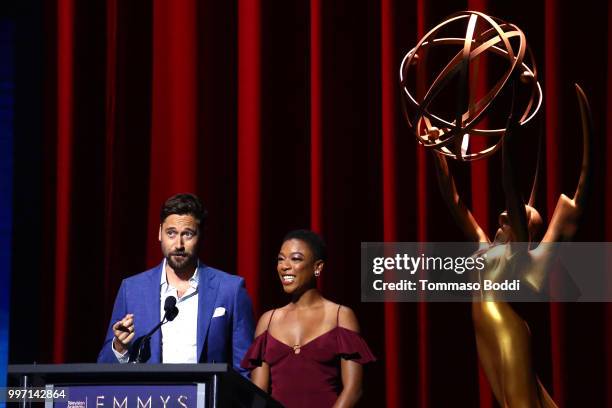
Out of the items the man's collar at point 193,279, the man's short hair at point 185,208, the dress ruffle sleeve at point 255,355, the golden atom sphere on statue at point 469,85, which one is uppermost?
the golden atom sphere on statue at point 469,85

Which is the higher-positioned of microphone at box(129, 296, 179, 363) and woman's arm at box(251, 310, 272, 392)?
microphone at box(129, 296, 179, 363)

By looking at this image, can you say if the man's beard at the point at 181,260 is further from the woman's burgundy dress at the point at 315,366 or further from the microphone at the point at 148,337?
the woman's burgundy dress at the point at 315,366

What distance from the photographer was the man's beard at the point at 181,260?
12.5 feet

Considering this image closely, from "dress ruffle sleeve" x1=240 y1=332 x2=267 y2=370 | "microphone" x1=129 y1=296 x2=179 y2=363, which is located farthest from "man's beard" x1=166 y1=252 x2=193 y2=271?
"dress ruffle sleeve" x1=240 y1=332 x2=267 y2=370

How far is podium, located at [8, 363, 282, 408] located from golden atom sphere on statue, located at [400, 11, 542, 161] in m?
1.43

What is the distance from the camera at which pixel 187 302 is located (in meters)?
3.82

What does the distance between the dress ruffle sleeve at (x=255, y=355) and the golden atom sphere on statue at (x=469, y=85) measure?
844mm

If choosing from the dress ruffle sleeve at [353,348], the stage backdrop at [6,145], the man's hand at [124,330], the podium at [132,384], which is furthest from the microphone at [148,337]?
the stage backdrop at [6,145]

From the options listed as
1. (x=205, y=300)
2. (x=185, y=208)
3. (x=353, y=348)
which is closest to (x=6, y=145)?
(x=185, y=208)

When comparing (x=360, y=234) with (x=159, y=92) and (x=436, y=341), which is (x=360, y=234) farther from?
(x=159, y=92)

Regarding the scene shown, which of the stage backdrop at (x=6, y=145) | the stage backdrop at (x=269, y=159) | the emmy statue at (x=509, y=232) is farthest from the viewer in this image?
the stage backdrop at (x=6, y=145)

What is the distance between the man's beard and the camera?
3801 millimetres

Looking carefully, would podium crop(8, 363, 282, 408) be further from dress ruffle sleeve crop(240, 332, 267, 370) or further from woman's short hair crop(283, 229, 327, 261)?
woman's short hair crop(283, 229, 327, 261)

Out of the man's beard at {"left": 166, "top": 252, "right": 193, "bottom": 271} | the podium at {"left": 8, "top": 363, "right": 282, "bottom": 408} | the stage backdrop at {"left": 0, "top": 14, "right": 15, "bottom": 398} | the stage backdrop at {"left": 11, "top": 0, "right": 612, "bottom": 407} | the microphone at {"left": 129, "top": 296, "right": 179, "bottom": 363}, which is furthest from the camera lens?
the stage backdrop at {"left": 0, "top": 14, "right": 15, "bottom": 398}
